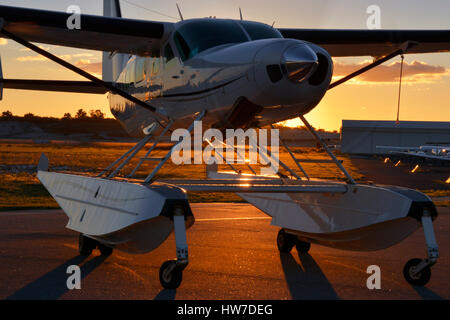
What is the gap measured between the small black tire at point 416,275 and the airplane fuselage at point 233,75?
2.07m

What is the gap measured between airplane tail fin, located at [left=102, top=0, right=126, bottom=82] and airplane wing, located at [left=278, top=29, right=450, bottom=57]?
4700mm

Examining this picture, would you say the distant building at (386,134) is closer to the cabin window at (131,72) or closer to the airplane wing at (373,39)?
the airplane wing at (373,39)

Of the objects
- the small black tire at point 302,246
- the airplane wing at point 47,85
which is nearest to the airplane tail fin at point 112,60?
the airplane wing at point 47,85

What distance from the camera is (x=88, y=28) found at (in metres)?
8.37

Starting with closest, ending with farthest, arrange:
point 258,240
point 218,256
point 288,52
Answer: point 288,52 < point 218,256 < point 258,240

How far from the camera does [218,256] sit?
7793 mm

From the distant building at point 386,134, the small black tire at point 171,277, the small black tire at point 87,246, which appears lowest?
the distant building at point 386,134

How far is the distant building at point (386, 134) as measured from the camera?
248ft

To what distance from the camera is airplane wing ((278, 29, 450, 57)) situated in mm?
9461

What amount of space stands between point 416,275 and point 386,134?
73.3 metres

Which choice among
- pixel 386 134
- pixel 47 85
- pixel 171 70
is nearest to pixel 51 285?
pixel 171 70

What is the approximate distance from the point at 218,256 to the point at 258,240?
1.75 metres
